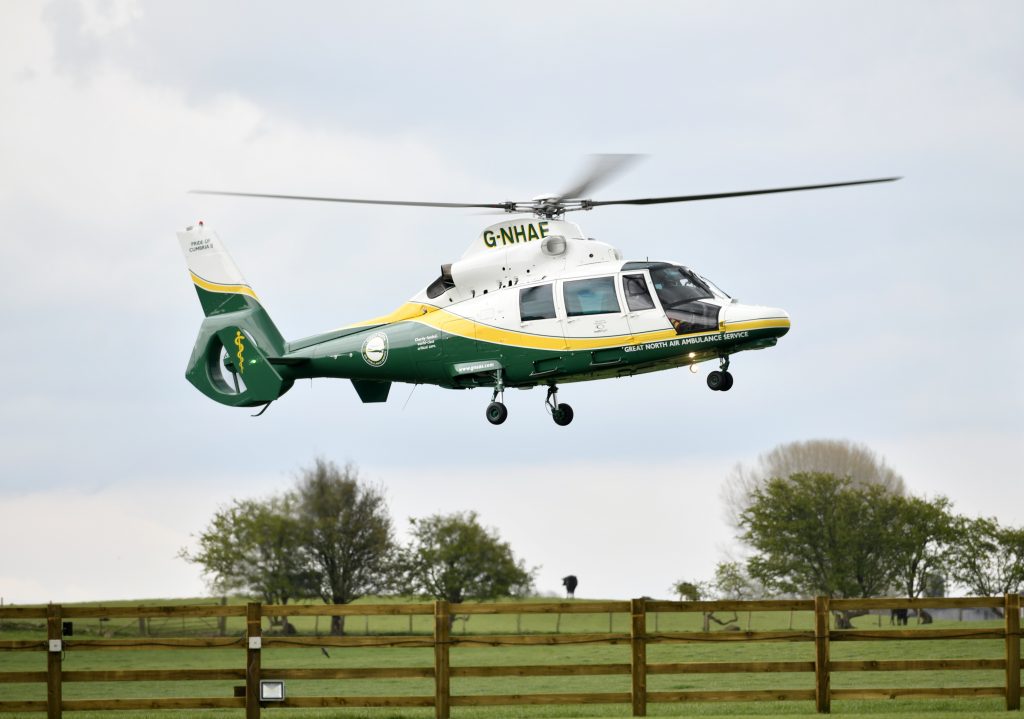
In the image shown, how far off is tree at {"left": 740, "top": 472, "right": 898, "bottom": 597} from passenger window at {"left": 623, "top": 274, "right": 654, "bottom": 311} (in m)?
42.2

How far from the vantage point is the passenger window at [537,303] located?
25219mm

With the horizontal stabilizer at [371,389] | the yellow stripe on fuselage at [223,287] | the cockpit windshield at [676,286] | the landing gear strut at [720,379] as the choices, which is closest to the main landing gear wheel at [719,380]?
the landing gear strut at [720,379]

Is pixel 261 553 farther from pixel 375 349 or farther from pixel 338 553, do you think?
pixel 375 349

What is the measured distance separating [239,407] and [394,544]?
40.9 meters

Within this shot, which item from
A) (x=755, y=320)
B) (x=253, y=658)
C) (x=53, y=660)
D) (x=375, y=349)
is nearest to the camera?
(x=253, y=658)

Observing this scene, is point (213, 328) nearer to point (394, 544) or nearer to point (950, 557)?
point (394, 544)

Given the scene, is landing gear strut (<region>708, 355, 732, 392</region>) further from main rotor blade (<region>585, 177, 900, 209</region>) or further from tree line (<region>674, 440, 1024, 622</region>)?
tree line (<region>674, 440, 1024, 622</region>)

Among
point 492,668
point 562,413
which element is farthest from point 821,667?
point 562,413

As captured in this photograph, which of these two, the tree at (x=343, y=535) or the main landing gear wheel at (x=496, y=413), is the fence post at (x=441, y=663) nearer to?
the main landing gear wheel at (x=496, y=413)

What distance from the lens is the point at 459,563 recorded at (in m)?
71.6

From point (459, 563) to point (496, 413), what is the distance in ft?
154

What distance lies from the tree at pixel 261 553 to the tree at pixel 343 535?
59cm

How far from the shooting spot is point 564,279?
2519 centimetres

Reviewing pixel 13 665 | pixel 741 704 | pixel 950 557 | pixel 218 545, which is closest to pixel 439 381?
pixel 741 704
